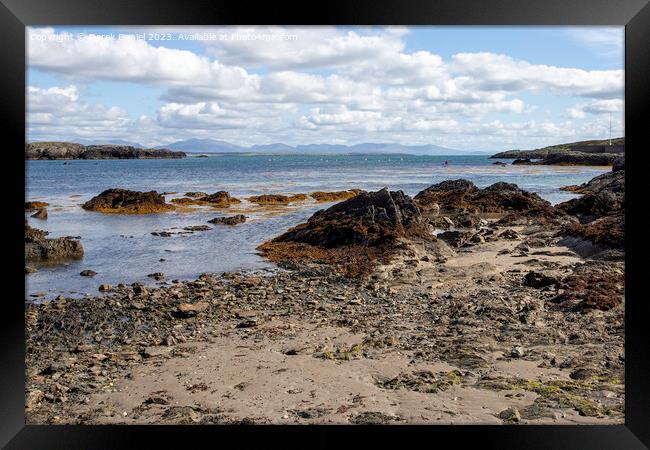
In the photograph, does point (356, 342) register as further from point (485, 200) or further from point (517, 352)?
point (485, 200)

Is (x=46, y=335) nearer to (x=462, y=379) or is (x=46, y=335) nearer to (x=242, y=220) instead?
(x=462, y=379)

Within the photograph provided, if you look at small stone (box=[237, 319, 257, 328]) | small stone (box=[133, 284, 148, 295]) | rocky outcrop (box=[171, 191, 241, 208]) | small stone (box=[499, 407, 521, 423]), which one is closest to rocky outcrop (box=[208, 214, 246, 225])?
rocky outcrop (box=[171, 191, 241, 208])

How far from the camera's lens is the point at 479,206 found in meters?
26.4

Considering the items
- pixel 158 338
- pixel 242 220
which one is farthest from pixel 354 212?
pixel 158 338

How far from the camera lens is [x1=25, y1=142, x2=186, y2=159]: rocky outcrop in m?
77.4

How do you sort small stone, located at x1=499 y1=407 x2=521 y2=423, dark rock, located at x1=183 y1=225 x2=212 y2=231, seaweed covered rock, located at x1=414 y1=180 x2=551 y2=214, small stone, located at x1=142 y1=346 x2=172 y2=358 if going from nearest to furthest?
small stone, located at x1=499 y1=407 x2=521 y2=423 < small stone, located at x1=142 y1=346 x2=172 y2=358 < dark rock, located at x1=183 y1=225 x2=212 y2=231 < seaweed covered rock, located at x1=414 y1=180 x2=551 y2=214

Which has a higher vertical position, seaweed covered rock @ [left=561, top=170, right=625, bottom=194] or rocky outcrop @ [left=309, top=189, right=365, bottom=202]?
seaweed covered rock @ [left=561, top=170, right=625, bottom=194]

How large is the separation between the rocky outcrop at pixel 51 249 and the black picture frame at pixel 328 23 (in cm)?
1085

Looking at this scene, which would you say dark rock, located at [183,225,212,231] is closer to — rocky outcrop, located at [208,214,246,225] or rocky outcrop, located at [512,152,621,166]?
rocky outcrop, located at [208,214,246,225]

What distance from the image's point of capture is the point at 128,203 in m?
28.1

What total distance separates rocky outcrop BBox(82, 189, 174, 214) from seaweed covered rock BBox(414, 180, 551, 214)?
40.9 ft

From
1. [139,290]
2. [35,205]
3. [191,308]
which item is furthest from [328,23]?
[35,205]

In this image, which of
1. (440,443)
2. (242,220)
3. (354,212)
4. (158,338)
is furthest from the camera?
(242,220)
